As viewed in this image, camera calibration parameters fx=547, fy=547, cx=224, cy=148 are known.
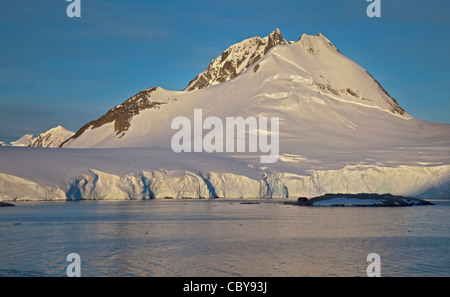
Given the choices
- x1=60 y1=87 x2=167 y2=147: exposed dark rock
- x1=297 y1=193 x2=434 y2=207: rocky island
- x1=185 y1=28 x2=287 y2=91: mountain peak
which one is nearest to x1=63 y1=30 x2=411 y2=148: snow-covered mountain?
x1=60 y1=87 x2=167 y2=147: exposed dark rock

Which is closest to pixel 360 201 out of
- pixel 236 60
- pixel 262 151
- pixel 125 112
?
pixel 262 151

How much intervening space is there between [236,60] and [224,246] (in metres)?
152

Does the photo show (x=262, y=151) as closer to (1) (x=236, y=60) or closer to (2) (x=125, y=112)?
(2) (x=125, y=112)

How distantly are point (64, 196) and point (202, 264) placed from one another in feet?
147

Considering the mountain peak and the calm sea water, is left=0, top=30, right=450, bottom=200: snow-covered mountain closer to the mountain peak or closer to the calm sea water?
the calm sea water

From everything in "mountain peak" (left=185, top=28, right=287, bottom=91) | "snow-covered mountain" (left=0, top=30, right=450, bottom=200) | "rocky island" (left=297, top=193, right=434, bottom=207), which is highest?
"mountain peak" (left=185, top=28, right=287, bottom=91)

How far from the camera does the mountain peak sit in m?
170

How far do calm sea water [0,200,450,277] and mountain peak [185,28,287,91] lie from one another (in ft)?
437

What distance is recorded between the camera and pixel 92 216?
4219cm

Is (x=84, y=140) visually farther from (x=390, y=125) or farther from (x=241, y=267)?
(x=241, y=267)

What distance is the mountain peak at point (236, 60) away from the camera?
169500 millimetres

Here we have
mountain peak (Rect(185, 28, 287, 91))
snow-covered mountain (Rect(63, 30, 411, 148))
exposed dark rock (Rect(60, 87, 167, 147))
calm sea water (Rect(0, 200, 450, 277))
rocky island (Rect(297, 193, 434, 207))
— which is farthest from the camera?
mountain peak (Rect(185, 28, 287, 91))

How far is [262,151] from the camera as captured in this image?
87.5 metres

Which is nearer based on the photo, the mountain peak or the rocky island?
the rocky island
